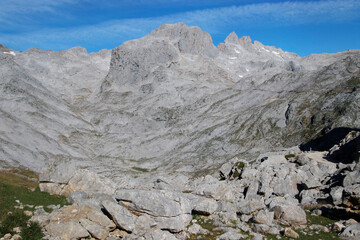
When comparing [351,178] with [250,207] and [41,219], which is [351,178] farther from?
[41,219]

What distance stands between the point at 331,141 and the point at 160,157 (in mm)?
90566

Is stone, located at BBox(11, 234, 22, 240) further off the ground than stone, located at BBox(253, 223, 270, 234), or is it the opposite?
stone, located at BBox(11, 234, 22, 240)

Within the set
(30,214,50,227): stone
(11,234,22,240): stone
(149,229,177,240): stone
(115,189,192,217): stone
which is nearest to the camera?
(11,234,22,240): stone

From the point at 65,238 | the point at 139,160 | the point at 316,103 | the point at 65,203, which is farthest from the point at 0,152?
the point at 316,103

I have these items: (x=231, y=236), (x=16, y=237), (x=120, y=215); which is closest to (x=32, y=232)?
(x=16, y=237)

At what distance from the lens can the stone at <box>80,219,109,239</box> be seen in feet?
75.4

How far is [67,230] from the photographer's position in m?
22.3

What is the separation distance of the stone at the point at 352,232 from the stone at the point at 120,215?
18.2 metres

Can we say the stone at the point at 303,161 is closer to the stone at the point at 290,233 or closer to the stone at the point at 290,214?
the stone at the point at 290,214

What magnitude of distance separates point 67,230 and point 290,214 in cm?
2050

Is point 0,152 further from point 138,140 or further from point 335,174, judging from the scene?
point 335,174

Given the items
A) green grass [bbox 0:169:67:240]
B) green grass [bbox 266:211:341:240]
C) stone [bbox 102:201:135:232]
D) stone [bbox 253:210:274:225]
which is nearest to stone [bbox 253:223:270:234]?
green grass [bbox 266:211:341:240]

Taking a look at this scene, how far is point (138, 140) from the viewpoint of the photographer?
18862 cm

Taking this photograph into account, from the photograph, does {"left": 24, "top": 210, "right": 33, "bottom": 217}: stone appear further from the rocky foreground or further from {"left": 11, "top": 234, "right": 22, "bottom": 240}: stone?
{"left": 11, "top": 234, "right": 22, "bottom": 240}: stone
